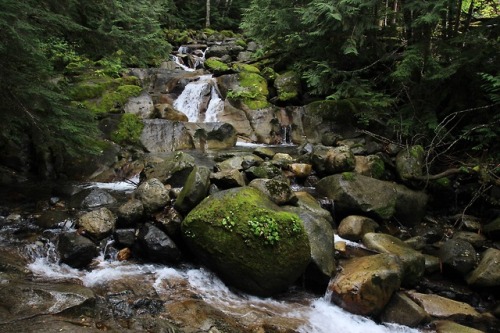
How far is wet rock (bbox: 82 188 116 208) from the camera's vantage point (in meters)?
7.37

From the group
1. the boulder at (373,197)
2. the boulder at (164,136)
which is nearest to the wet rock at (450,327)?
the boulder at (373,197)

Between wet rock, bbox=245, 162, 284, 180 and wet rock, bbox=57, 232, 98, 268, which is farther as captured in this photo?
wet rock, bbox=245, 162, 284, 180

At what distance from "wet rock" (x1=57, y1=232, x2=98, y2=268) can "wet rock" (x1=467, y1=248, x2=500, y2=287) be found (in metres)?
6.59

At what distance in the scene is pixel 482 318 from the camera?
545 cm

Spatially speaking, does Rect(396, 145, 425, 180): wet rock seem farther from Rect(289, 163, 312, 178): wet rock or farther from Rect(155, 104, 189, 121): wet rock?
Rect(155, 104, 189, 121): wet rock

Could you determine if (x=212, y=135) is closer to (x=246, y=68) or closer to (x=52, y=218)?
(x=246, y=68)

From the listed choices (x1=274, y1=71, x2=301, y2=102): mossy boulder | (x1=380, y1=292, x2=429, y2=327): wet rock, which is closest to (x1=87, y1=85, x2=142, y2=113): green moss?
(x1=274, y1=71, x2=301, y2=102): mossy boulder

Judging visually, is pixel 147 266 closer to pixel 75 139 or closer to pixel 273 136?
pixel 75 139

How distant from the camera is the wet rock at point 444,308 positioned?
17.6 feet

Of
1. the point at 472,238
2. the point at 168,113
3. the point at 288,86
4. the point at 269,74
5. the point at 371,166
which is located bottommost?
the point at 472,238

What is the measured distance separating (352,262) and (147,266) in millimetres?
3541

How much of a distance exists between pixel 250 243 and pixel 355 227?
3.04 meters

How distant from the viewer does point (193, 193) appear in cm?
627

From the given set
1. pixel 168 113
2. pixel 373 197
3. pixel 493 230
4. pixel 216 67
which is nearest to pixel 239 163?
pixel 373 197
